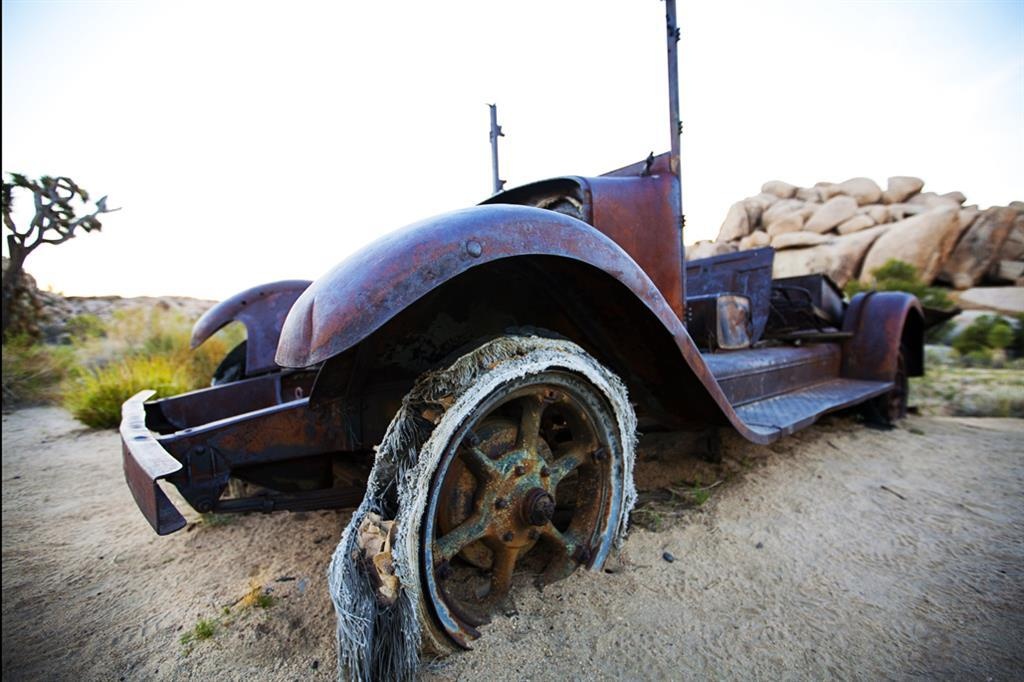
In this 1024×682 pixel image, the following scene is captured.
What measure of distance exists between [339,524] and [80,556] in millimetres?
1060

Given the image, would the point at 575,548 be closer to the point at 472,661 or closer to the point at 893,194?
the point at 472,661

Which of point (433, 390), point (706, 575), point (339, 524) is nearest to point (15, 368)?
point (339, 524)

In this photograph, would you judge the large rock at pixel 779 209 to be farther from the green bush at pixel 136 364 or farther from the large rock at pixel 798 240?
the green bush at pixel 136 364

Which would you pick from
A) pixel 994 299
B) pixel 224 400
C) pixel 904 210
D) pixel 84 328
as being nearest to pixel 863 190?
pixel 904 210

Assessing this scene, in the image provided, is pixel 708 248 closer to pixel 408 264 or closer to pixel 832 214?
pixel 832 214

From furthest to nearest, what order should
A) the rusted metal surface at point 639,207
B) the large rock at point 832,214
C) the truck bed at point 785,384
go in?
the large rock at point 832,214, the truck bed at point 785,384, the rusted metal surface at point 639,207

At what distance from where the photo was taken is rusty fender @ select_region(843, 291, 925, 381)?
375 cm

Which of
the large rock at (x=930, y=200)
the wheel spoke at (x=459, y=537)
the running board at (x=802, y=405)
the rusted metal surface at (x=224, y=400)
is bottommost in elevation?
the wheel spoke at (x=459, y=537)

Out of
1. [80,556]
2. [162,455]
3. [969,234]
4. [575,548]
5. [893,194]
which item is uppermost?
[893,194]

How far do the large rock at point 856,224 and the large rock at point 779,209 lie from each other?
99.7 inches

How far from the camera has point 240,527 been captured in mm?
2246

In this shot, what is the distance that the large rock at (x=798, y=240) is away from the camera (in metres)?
20.3

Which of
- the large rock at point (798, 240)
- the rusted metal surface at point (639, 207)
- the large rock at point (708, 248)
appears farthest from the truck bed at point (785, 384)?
the large rock at point (708, 248)

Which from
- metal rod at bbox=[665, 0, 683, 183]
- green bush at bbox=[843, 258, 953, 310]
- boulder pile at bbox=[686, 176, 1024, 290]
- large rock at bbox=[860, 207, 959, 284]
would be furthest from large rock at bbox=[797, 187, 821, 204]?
metal rod at bbox=[665, 0, 683, 183]
